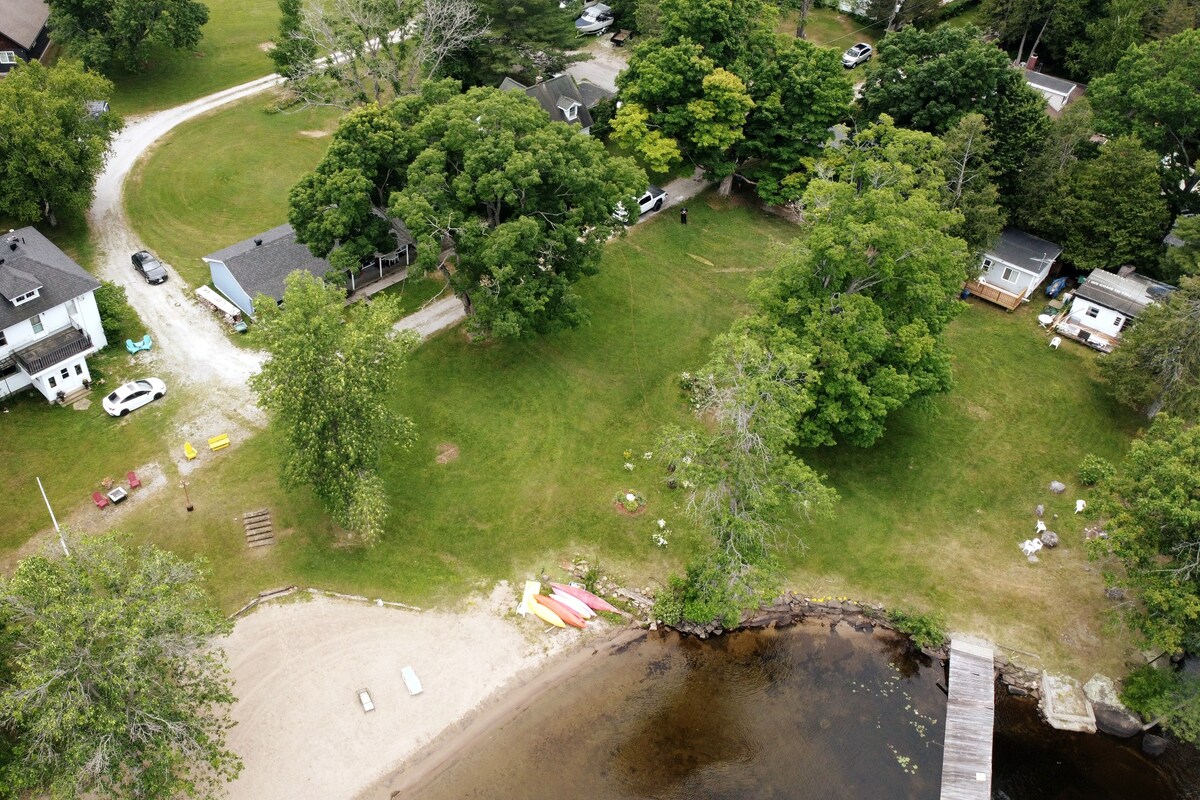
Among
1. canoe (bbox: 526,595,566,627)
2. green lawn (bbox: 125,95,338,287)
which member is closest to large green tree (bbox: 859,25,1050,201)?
canoe (bbox: 526,595,566,627)

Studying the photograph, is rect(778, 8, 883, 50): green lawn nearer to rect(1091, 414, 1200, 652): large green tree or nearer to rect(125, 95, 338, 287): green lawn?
rect(125, 95, 338, 287): green lawn

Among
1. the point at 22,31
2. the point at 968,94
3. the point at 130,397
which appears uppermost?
the point at 968,94

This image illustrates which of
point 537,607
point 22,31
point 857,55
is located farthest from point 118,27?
point 857,55

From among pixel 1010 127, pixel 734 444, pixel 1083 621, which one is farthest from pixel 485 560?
pixel 1010 127

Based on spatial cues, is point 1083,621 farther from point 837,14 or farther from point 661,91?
point 837,14

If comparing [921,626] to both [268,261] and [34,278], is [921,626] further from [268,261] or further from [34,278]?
[34,278]

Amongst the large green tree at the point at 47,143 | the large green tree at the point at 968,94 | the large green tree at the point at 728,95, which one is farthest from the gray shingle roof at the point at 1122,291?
the large green tree at the point at 47,143
